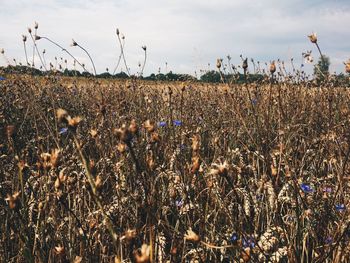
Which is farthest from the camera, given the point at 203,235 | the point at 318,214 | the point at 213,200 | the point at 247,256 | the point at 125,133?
the point at 213,200

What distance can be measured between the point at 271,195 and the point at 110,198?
106cm

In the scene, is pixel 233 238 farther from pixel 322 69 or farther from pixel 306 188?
pixel 322 69

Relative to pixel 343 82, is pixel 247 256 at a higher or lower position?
lower

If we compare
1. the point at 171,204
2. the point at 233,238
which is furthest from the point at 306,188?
the point at 171,204

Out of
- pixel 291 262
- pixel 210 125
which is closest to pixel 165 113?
pixel 210 125

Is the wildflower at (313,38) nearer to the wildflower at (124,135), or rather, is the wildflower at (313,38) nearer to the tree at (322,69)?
the tree at (322,69)

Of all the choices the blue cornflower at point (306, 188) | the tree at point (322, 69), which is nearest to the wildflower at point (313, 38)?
the tree at point (322, 69)

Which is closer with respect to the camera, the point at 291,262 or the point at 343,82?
the point at 291,262

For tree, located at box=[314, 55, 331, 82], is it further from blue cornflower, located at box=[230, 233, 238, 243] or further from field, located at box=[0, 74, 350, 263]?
blue cornflower, located at box=[230, 233, 238, 243]

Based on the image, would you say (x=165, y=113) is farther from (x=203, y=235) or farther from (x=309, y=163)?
(x=203, y=235)

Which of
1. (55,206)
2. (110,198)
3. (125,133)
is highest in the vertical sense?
(125,133)

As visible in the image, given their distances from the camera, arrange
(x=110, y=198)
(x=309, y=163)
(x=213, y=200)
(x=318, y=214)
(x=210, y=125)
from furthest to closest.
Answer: (x=210, y=125), (x=309, y=163), (x=110, y=198), (x=213, y=200), (x=318, y=214)

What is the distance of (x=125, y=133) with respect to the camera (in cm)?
102

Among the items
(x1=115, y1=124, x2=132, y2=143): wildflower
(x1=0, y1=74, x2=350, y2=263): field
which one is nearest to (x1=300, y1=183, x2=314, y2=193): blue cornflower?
(x1=0, y1=74, x2=350, y2=263): field
